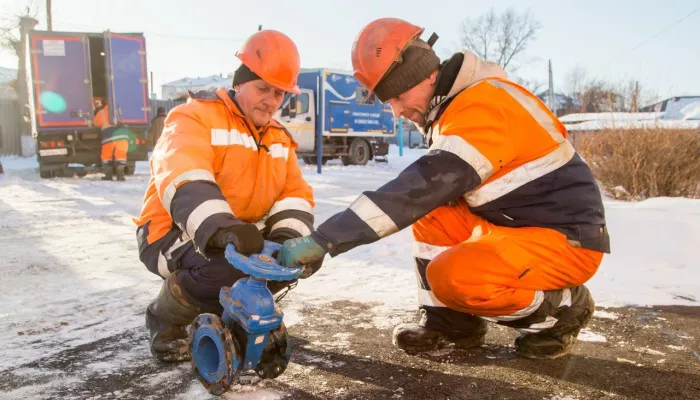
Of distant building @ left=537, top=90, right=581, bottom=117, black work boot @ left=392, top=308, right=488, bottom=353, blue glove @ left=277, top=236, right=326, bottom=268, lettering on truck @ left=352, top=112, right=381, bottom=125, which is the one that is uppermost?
distant building @ left=537, top=90, right=581, bottom=117

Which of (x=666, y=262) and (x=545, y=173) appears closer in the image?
(x=545, y=173)

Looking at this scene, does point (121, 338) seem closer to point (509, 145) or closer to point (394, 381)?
point (394, 381)

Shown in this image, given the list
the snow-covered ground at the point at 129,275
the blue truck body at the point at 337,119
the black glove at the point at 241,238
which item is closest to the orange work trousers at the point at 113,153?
the blue truck body at the point at 337,119

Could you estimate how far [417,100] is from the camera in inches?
106

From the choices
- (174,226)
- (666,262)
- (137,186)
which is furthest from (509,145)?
(137,186)

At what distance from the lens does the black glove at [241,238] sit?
2100 mm

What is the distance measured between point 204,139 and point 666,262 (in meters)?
3.62

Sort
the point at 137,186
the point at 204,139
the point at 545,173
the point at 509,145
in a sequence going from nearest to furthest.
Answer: the point at 509,145 → the point at 545,173 → the point at 204,139 → the point at 137,186

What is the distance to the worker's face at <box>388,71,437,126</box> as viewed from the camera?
2660mm

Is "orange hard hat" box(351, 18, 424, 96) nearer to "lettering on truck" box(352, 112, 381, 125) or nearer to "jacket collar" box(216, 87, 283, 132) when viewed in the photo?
"jacket collar" box(216, 87, 283, 132)

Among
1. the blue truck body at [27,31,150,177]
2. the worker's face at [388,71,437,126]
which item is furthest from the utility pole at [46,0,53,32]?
the worker's face at [388,71,437,126]

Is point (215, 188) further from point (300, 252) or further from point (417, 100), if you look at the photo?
point (417, 100)

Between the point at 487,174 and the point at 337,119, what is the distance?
613 inches

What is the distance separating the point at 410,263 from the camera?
4715 millimetres
